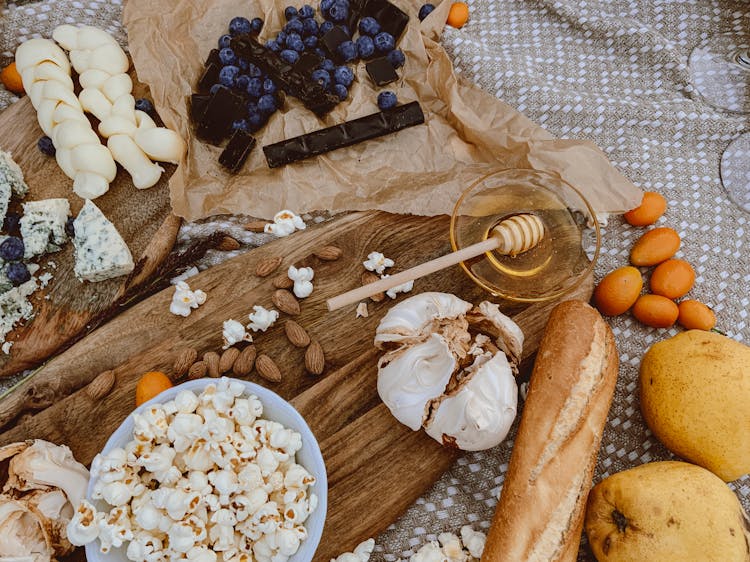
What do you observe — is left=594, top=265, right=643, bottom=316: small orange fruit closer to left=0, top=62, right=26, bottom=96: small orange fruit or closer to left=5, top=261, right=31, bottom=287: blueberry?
left=5, top=261, right=31, bottom=287: blueberry

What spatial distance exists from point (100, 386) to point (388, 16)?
1310 mm

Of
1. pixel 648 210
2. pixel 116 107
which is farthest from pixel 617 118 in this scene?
pixel 116 107

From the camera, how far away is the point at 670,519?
122 centimetres

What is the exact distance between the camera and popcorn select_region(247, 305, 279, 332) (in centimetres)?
148

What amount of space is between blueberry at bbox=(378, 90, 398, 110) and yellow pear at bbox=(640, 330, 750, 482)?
3.20ft

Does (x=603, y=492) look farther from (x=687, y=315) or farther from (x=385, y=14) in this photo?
(x=385, y=14)

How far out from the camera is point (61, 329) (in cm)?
153

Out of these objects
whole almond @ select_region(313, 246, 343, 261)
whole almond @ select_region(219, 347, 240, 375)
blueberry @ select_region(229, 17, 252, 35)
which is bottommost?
whole almond @ select_region(219, 347, 240, 375)

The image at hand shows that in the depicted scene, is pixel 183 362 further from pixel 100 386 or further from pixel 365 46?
pixel 365 46

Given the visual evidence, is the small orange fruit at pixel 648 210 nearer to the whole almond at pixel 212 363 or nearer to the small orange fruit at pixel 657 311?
the small orange fruit at pixel 657 311

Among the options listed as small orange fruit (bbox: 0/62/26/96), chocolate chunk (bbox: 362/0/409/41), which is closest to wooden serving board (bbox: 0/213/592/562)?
chocolate chunk (bbox: 362/0/409/41)

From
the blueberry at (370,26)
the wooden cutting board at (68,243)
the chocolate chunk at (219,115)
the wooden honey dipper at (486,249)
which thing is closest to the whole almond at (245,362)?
the wooden honey dipper at (486,249)

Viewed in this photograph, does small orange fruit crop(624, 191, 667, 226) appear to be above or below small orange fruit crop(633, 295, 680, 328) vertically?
above

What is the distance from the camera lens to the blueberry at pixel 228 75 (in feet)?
5.60
